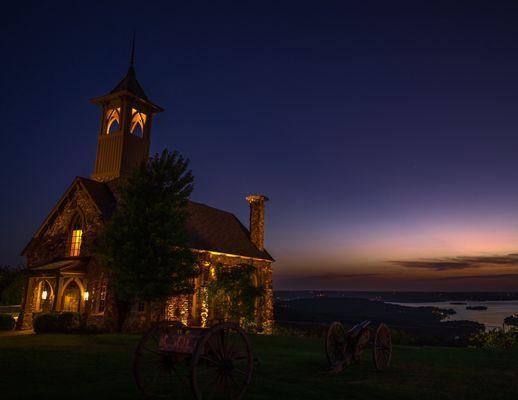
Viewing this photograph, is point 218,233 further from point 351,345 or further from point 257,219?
point 351,345

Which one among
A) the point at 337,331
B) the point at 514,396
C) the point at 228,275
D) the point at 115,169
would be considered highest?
the point at 115,169

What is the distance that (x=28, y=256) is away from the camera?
2678 centimetres

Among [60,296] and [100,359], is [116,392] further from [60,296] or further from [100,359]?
[60,296]

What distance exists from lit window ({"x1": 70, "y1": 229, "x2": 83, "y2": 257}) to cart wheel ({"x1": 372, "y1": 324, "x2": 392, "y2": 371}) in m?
18.6

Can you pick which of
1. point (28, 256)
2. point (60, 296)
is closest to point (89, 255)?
point (60, 296)

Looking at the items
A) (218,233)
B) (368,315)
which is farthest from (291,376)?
(368,315)

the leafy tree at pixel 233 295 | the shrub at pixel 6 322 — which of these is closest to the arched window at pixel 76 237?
the shrub at pixel 6 322

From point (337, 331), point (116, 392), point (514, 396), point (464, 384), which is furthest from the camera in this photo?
point (337, 331)

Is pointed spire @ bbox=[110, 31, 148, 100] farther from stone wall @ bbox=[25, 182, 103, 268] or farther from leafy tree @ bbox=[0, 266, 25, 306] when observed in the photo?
leafy tree @ bbox=[0, 266, 25, 306]

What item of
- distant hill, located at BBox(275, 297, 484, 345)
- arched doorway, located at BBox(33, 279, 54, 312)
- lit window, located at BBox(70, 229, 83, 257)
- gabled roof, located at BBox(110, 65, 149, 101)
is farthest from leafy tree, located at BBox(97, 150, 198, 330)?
distant hill, located at BBox(275, 297, 484, 345)

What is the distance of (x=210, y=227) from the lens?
Answer: 31500mm

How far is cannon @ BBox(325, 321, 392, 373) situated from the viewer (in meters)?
11.5

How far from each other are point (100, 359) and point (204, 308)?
1408 cm

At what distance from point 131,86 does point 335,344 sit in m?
24.7
